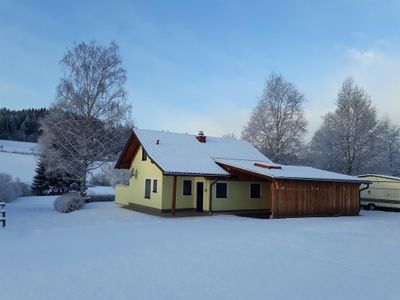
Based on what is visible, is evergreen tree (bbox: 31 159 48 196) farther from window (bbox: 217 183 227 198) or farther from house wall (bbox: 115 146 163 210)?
window (bbox: 217 183 227 198)

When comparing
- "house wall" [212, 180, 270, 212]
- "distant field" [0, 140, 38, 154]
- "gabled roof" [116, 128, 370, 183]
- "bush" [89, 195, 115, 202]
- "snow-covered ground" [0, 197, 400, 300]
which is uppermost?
"distant field" [0, 140, 38, 154]

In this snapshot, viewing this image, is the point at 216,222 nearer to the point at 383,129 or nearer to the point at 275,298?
the point at 275,298

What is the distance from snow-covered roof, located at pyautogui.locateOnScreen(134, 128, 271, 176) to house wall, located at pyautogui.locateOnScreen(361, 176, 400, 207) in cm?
826

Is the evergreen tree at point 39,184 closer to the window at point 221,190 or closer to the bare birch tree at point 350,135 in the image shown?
the window at point 221,190

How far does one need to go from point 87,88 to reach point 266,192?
1374cm

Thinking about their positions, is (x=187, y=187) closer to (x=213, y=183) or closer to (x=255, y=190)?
(x=213, y=183)

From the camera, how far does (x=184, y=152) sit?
21.3m

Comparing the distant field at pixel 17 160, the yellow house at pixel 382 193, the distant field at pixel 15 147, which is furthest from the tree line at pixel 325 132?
the distant field at pixel 15 147

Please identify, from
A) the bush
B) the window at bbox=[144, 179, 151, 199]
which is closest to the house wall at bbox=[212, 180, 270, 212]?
the window at bbox=[144, 179, 151, 199]

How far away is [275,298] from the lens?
578cm

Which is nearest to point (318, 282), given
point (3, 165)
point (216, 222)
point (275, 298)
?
point (275, 298)

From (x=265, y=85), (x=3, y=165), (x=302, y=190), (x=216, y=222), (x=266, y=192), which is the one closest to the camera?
(x=216, y=222)

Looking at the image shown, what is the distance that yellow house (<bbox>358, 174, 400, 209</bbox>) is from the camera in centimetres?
2439

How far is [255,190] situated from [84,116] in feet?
40.5
